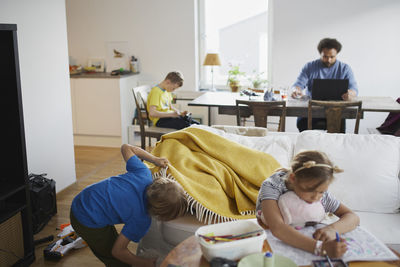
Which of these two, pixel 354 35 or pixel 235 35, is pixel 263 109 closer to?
pixel 354 35

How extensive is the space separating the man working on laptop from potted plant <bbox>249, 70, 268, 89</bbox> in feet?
2.67

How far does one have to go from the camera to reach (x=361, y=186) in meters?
2.21

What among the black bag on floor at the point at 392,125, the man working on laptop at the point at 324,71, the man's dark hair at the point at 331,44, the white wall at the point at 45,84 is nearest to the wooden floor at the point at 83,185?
the white wall at the point at 45,84

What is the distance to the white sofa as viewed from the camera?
82.8 inches

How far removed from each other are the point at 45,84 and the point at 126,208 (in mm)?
1817

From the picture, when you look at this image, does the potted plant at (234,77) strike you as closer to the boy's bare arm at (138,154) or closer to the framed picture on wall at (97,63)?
the framed picture on wall at (97,63)

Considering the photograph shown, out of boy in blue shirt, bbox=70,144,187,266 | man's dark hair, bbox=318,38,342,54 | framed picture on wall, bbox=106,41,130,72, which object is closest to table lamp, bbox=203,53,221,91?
framed picture on wall, bbox=106,41,130,72

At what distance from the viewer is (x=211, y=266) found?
1.32m

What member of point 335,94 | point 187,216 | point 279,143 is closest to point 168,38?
point 335,94

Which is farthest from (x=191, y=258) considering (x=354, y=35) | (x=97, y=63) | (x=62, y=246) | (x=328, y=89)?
(x=97, y=63)

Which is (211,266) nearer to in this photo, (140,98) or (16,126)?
(16,126)

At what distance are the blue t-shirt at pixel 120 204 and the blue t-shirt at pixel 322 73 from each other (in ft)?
8.81

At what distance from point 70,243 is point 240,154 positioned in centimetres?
127

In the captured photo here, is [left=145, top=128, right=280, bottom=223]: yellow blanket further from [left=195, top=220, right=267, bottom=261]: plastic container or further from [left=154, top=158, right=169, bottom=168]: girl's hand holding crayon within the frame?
[left=195, top=220, right=267, bottom=261]: plastic container
